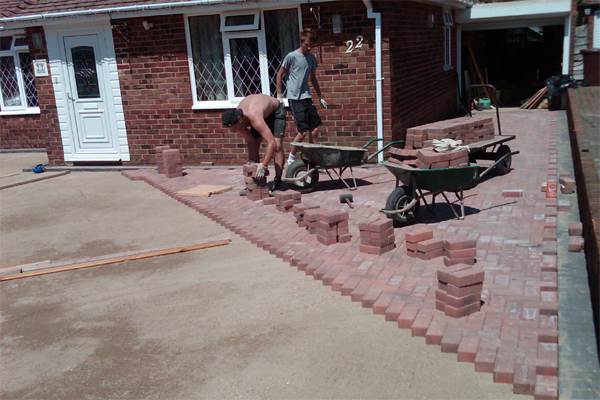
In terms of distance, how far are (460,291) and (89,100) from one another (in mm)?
9226

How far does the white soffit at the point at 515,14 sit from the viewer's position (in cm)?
1528

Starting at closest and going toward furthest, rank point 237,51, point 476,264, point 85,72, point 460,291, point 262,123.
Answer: point 460,291 < point 476,264 < point 262,123 < point 237,51 < point 85,72

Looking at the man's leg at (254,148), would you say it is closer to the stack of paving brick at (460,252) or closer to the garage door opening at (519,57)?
the stack of paving brick at (460,252)

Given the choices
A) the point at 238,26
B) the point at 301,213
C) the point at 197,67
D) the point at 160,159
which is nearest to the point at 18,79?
the point at 197,67

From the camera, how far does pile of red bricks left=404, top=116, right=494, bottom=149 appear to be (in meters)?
7.56

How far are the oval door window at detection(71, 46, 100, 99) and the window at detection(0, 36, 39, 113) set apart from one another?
3.96m

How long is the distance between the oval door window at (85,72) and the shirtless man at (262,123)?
4401 mm

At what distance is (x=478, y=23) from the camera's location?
16875 millimetres

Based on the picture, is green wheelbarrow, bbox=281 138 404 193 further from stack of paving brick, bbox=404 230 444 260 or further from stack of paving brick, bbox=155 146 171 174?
stack of paving brick, bbox=155 146 171 174

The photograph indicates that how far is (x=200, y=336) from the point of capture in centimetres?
418

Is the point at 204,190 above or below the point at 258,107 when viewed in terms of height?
below

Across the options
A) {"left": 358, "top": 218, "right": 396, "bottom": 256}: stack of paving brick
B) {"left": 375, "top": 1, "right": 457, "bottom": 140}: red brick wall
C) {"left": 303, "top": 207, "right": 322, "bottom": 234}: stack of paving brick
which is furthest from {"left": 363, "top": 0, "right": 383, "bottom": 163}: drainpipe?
{"left": 358, "top": 218, "right": 396, "bottom": 256}: stack of paving brick

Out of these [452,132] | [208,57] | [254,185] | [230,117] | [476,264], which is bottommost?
[476,264]

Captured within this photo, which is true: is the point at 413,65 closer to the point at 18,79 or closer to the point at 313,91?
the point at 313,91
